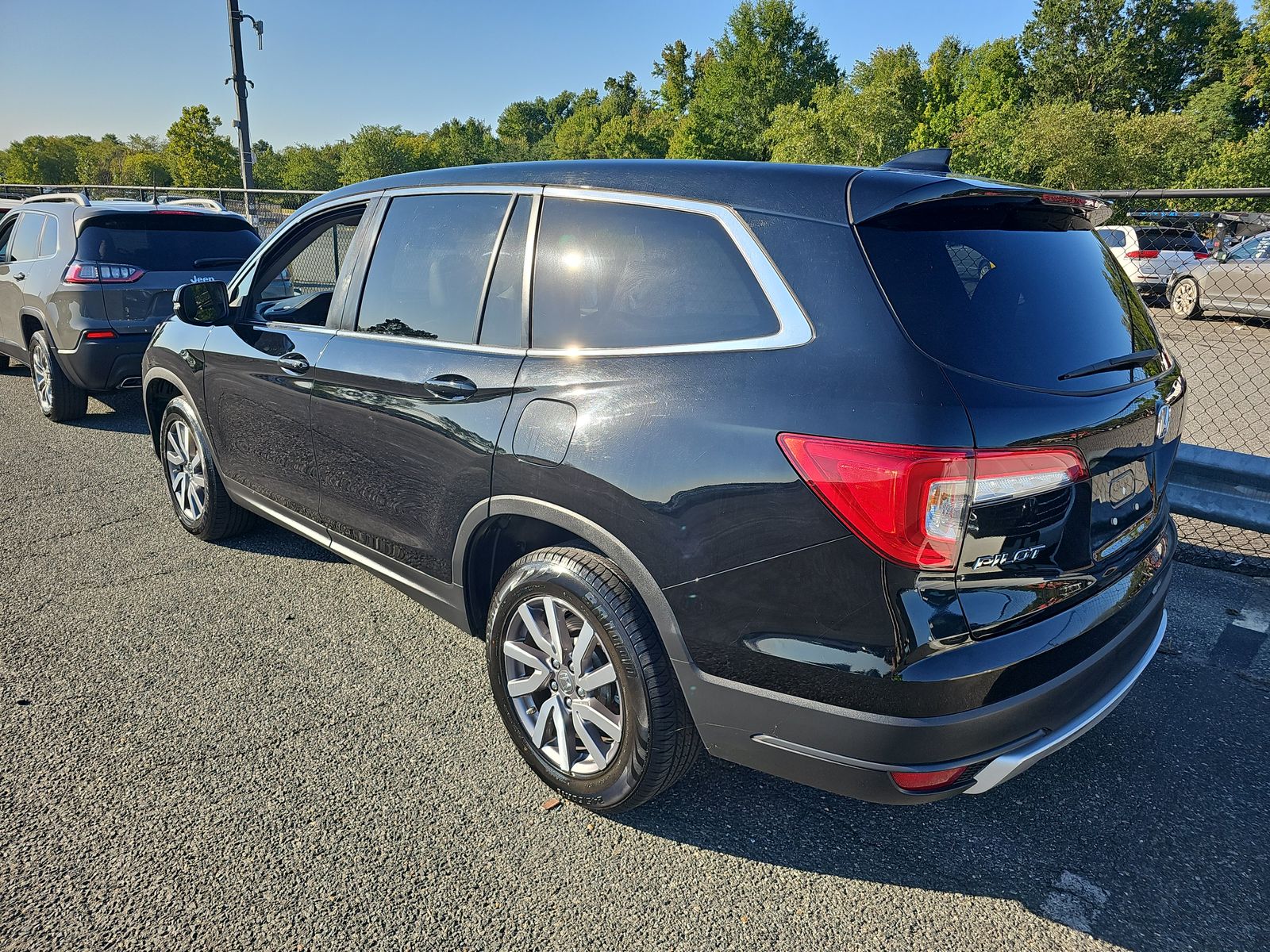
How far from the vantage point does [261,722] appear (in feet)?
9.75

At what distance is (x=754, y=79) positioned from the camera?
8200cm

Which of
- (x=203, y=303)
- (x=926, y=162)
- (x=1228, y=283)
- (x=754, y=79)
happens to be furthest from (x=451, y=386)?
(x=754, y=79)

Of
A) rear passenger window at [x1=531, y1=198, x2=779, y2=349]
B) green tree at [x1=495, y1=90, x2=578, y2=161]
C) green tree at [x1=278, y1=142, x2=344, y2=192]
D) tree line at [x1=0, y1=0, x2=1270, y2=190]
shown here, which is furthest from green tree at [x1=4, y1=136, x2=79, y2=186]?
rear passenger window at [x1=531, y1=198, x2=779, y2=349]

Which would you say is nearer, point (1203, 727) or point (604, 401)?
point (604, 401)

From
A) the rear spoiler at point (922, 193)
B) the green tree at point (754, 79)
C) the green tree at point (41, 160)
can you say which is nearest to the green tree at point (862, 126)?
the green tree at point (754, 79)

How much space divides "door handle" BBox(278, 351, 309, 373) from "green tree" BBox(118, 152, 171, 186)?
12439 cm

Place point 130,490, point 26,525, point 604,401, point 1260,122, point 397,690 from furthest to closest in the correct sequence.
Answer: point 1260,122
point 130,490
point 26,525
point 397,690
point 604,401

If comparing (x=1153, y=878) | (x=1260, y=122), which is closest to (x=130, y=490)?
(x=1153, y=878)

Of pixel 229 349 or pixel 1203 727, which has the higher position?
pixel 229 349

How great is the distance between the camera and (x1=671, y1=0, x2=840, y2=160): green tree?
267ft

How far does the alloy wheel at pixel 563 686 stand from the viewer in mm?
2439

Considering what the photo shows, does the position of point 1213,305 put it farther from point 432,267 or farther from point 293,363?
point 293,363

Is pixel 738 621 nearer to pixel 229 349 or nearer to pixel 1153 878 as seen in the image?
pixel 1153 878

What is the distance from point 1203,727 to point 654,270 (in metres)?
2.61
